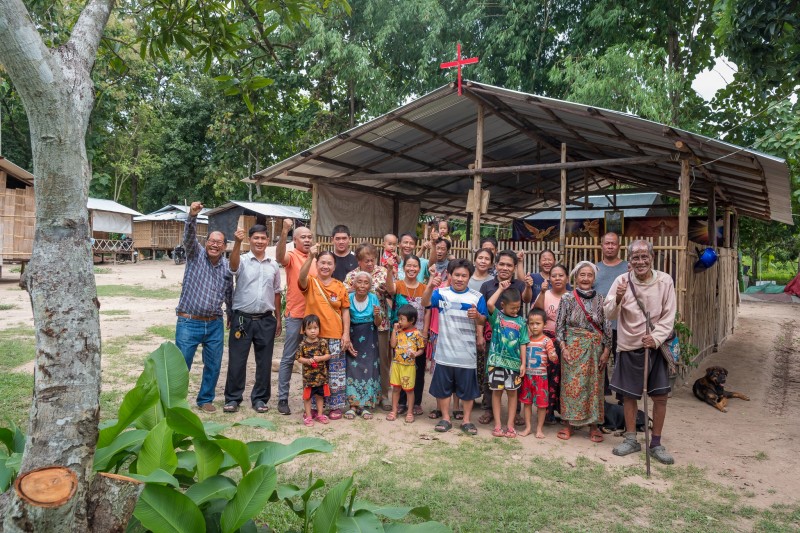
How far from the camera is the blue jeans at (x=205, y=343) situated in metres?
5.08

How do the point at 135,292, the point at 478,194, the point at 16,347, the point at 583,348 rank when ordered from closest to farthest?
the point at 583,348
the point at 16,347
the point at 478,194
the point at 135,292

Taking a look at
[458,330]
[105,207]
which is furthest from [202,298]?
[105,207]

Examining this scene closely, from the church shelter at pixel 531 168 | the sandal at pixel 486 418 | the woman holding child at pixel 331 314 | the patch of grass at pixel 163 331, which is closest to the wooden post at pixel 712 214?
the church shelter at pixel 531 168

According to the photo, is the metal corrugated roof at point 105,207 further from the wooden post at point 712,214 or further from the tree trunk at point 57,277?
the tree trunk at point 57,277

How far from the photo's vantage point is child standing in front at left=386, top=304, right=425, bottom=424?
5258 millimetres

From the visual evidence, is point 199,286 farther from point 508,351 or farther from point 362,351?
point 508,351

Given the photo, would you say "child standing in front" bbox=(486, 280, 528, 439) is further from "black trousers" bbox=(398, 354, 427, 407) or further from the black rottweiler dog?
the black rottweiler dog

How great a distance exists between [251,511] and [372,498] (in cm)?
144

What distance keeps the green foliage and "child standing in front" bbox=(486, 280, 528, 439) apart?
2505 millimetres

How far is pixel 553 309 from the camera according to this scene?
5238mm

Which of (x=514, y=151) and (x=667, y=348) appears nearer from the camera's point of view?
(x=667, y=348)

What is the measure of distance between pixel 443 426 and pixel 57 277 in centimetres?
370

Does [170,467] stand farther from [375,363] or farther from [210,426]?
[375,363]

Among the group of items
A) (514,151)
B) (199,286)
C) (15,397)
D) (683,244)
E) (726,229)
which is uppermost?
(514,151)
